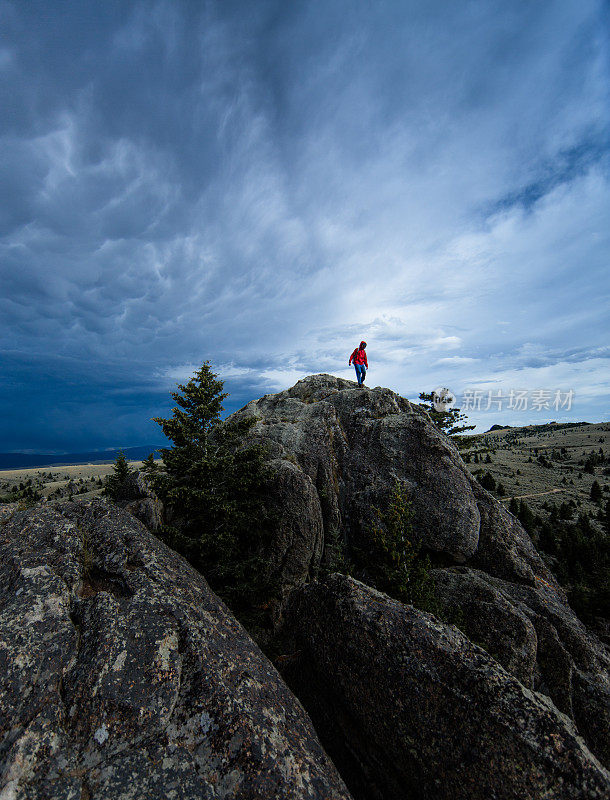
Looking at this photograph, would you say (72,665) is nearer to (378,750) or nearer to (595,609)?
(378,750)

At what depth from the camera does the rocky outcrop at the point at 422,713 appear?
631 cm

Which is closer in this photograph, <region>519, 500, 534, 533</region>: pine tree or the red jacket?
the red jacket

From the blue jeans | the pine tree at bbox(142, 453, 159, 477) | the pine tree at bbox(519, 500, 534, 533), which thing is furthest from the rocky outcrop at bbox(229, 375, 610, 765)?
the pine tree at bbox(519, 500, 534, 533)

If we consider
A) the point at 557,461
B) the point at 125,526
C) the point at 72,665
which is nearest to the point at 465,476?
the point at 125,526

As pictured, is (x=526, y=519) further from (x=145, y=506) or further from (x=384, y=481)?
(x=145, y=506)

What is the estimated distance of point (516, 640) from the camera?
13.9 metres

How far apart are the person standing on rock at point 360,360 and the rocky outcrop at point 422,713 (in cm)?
2102

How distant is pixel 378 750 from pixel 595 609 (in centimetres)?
2460

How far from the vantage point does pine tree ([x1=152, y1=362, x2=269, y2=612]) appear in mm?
15664

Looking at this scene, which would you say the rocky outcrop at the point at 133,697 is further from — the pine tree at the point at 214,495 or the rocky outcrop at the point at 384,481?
the rocky outcrop at the point at 384,481

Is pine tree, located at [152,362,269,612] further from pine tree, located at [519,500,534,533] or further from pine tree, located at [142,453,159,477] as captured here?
pine tree, located at [519,500,534,533]

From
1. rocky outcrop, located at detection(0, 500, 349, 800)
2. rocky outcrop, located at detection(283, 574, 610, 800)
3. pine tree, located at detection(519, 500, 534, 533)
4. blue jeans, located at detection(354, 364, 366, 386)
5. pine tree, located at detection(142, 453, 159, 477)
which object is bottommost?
pine tree, located at detection(519, 500, 534, 533)

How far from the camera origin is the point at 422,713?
24.6ft

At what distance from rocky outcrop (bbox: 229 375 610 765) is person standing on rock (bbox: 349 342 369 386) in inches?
119
